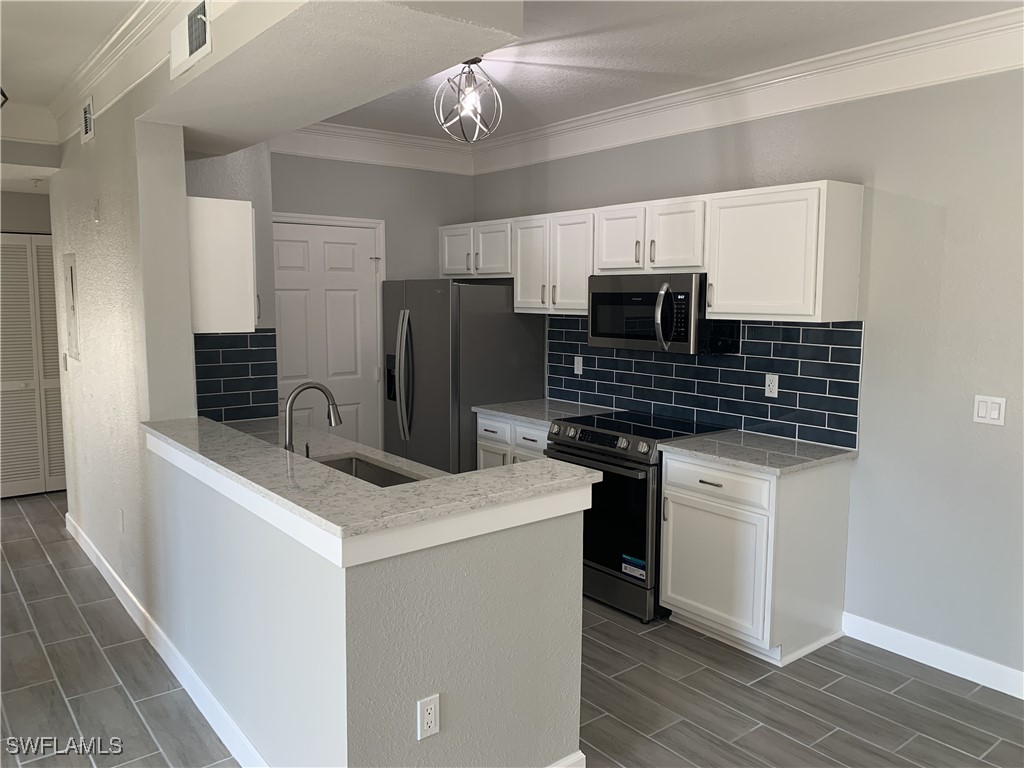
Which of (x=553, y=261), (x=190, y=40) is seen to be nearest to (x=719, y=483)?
(x=553, y=261)

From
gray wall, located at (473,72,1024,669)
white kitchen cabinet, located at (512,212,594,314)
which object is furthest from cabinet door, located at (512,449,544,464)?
gray wall, located at (473,72,1024,669)

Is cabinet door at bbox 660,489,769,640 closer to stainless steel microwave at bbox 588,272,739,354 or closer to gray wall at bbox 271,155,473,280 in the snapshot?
stainless steel microwave at bbox 588,272,739,354

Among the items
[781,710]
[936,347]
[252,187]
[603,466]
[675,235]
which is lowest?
[781,710]

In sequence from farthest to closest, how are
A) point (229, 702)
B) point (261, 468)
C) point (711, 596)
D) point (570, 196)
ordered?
point (570, 196) < point (711, 596) < point (229, 702) < point (261, 468)

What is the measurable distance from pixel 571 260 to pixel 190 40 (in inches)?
94.1

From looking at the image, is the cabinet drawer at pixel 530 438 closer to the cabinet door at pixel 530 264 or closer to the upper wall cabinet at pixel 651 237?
the cabinet door at pixel 530 264

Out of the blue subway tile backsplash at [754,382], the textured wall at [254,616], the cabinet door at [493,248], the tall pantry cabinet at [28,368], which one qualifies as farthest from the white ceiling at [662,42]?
the tall pantry cabinet at [28,368]

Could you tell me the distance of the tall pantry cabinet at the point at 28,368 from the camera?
5.42m

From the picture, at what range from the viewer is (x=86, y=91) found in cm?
365

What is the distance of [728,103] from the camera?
3.81 meters

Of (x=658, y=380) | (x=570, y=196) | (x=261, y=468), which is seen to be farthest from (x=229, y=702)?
(x=570, y=196)

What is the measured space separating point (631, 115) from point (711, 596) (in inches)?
104

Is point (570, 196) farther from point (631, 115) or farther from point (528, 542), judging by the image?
point (528, 542)

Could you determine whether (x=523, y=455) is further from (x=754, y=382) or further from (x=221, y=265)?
(x=221, y=265)
